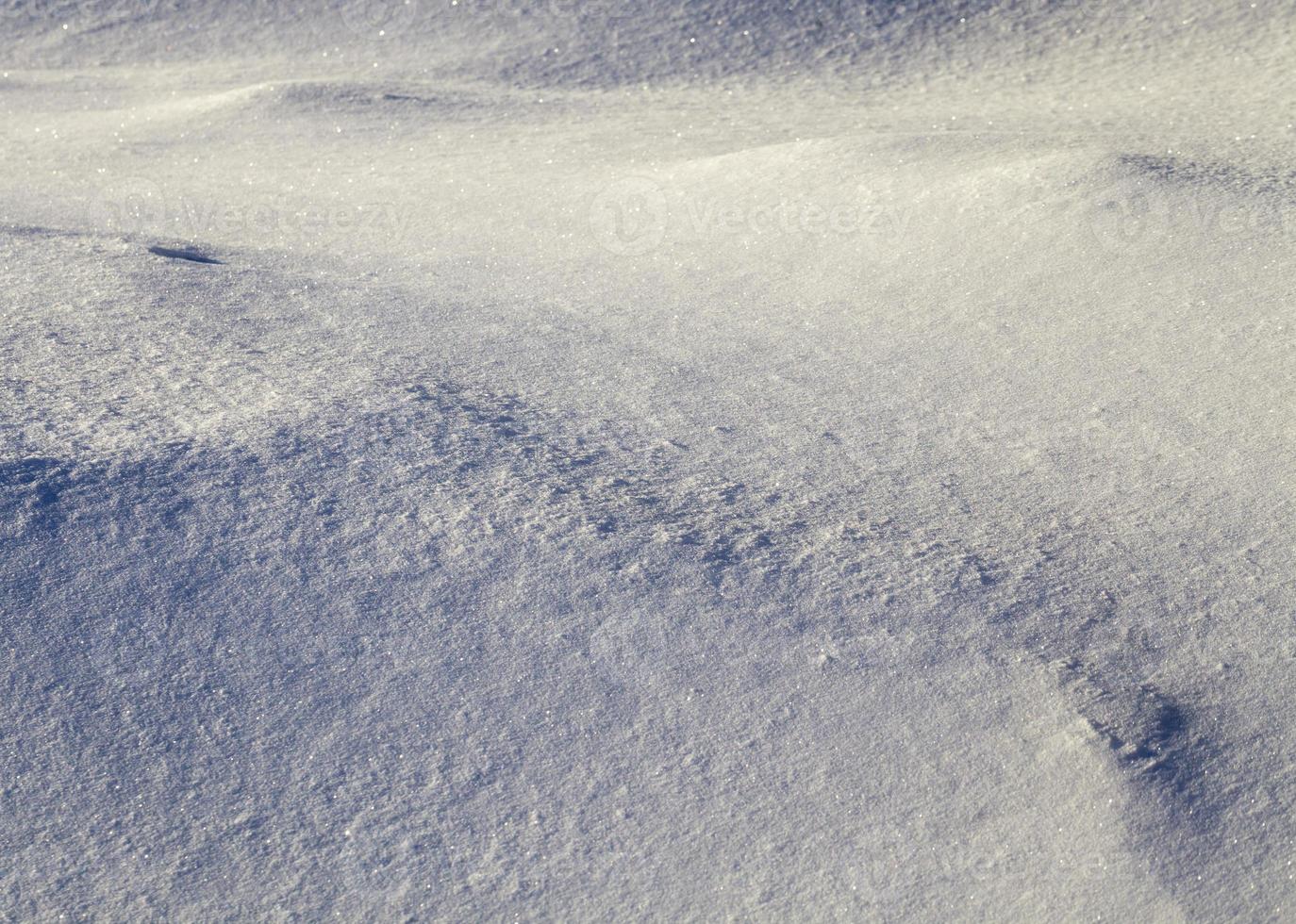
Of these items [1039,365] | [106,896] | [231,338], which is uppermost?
[231,338]

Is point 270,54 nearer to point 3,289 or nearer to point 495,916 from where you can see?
point 3,289

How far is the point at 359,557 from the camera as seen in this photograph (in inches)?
150

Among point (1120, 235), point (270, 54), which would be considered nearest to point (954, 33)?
point (1120, 235)

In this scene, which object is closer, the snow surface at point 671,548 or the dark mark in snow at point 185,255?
the snow surface at point 671,548

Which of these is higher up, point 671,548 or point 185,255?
point 185,255

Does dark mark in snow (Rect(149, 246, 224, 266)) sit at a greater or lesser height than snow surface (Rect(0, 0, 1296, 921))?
greater

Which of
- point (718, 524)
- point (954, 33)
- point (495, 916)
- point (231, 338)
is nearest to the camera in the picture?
point (495, 916)

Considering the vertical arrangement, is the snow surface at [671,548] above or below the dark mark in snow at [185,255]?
below

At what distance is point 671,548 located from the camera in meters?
3.95

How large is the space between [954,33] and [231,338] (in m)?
9.43

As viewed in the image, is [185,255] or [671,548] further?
[185,255]

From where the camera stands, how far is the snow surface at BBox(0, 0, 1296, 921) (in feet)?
9.72

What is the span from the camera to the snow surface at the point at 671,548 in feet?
9.72

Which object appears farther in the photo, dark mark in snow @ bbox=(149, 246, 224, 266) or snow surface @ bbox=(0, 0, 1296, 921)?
dark mark in snow @ bbox=(149, 246, 224, 266)
